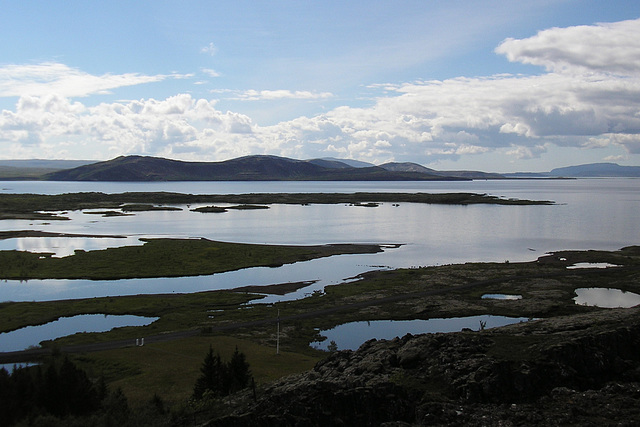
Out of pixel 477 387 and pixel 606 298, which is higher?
pixel 477 387

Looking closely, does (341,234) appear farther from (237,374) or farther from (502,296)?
(237,374)

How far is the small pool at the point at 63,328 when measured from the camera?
51.6 meters

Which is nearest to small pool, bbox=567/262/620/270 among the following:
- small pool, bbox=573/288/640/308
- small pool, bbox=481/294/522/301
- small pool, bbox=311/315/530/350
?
small pool, bbox=573/288/640/308

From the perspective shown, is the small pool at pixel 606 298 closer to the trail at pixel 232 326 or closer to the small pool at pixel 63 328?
the trail at pixel 232 326

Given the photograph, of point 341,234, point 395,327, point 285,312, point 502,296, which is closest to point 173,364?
point 285,312

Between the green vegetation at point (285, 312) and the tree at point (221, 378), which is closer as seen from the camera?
the tree at point (221, 378)

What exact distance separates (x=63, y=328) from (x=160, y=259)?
36408 millimetres

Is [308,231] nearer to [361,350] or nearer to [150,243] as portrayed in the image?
[150,243]

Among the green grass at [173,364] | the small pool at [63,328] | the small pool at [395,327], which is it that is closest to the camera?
the green grass at [173,364]

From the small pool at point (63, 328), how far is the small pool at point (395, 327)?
888 inches

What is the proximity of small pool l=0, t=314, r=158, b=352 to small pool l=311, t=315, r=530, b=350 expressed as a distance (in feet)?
74.0

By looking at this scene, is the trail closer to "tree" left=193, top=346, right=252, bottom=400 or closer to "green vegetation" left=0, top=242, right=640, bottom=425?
"green vegetation" left=0, top=242, right=640, bottom=425

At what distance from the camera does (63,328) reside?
56562mm

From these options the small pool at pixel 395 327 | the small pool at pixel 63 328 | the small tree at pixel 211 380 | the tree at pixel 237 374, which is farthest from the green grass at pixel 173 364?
the small pool at pixel 63 328
